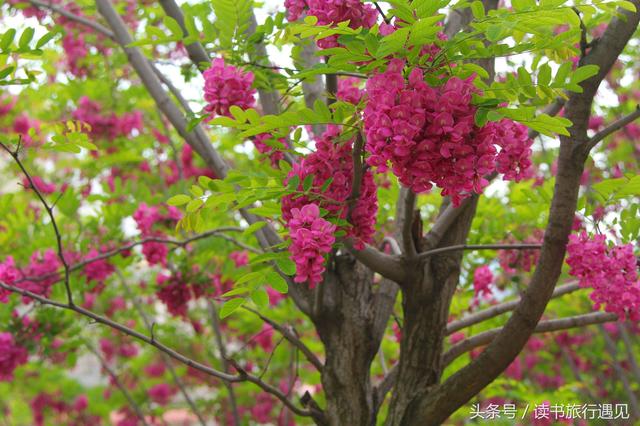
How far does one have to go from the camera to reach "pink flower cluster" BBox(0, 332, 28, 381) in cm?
377

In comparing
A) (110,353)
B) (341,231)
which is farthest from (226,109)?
(110,353)

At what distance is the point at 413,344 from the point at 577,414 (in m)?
1.44

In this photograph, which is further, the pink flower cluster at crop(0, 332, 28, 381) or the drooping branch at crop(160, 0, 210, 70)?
the pink flower cluster at crop(0, 332, 28, 381)

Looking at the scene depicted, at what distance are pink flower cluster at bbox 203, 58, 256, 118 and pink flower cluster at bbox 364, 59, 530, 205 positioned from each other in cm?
74

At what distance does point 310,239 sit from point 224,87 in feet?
2.59

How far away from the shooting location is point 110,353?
8.01 m

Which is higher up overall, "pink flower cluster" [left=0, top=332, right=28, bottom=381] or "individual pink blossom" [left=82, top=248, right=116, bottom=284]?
"individual pink blossom" [left=82, top=248, right=116, bottom=284]

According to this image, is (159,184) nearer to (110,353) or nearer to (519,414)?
(110,353)

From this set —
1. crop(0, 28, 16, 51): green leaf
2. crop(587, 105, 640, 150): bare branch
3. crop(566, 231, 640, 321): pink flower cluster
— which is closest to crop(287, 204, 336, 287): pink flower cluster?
crop(587, 105, 640, 150): bare branch

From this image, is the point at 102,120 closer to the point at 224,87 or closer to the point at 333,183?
the point at 224,87

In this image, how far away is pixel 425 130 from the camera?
154 centimetres

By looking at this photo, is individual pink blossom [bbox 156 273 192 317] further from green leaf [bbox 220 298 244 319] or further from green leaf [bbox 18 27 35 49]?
green leaf [bbox 220 298 244 319]

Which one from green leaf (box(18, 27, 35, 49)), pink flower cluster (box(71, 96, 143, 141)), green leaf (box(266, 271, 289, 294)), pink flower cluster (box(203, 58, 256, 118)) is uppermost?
pink flower cluster (box(71, 96, 143, 141))

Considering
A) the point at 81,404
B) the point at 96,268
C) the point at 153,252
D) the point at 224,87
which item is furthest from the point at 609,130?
the point at 81,404
